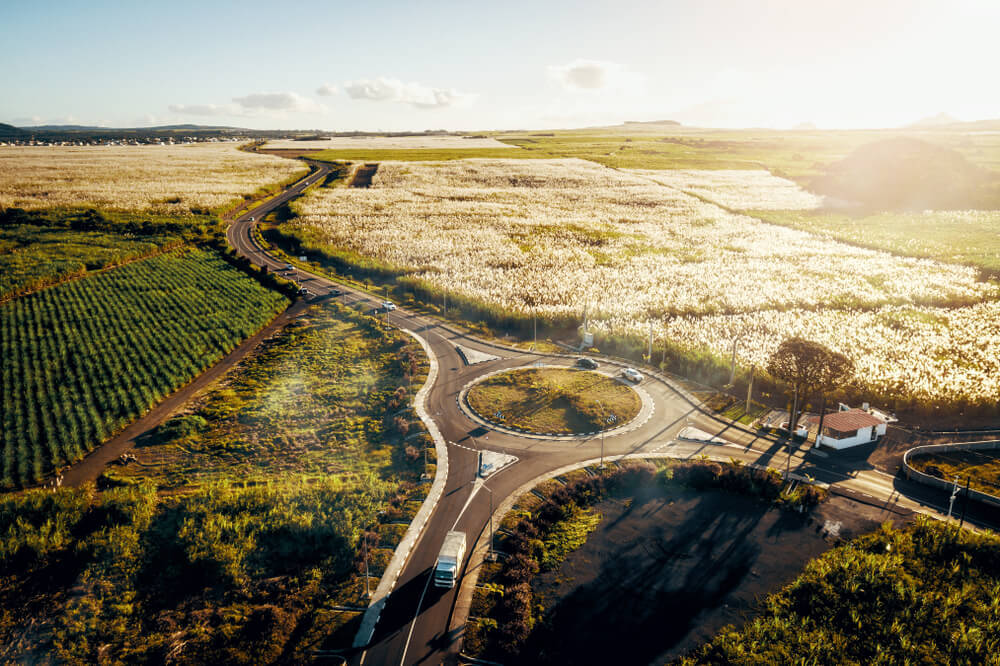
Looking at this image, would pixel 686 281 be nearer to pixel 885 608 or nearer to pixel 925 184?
pixel 885 608

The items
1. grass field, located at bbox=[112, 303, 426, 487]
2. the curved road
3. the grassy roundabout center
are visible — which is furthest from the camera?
the grassy roundabout center

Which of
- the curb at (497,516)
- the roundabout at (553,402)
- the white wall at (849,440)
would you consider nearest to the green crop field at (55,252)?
the roundabout at (553,402)

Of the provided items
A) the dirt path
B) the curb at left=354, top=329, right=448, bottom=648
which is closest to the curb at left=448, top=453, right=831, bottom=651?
the curb at left=354, top=329, right=448, bottom=648

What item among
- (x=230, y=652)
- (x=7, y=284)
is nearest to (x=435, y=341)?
(x=230, y=652)

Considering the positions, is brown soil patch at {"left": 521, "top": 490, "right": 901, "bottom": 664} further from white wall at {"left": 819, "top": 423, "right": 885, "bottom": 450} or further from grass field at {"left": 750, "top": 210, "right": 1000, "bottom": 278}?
grass field at {"left": 750, "top": 210, "right": 1000, "bottom": 278}

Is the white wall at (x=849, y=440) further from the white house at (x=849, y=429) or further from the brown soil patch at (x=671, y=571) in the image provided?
the brown soil patch at (x=671, y=571)

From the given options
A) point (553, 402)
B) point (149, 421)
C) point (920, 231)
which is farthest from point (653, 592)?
point (920, 231)
